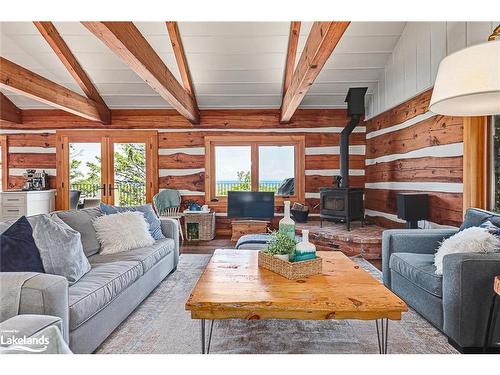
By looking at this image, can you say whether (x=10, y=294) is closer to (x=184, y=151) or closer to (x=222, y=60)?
A: (x=222, y=60)

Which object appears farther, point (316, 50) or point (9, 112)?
point (9, 112)

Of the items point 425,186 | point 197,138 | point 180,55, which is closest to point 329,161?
point 425,186

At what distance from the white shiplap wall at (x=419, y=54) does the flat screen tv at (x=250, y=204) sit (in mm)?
2481

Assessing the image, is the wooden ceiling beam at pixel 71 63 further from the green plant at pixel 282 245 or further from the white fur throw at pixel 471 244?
the white fur throw at pixel 471 244

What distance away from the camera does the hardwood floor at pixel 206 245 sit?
5.20m

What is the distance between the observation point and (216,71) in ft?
17.8

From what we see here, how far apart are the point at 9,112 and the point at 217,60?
411cm

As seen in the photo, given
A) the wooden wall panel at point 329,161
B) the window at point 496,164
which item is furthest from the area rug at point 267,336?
the wooden wall panel at point 329,161

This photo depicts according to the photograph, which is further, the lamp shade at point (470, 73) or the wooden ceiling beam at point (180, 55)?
the wooden ceiling beam at point (180, 55)

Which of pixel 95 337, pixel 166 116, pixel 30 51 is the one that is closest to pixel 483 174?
pixel 95 337

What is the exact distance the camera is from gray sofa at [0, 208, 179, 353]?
1663 mm

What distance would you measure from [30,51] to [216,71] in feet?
9.48

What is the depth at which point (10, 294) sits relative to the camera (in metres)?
1.63
